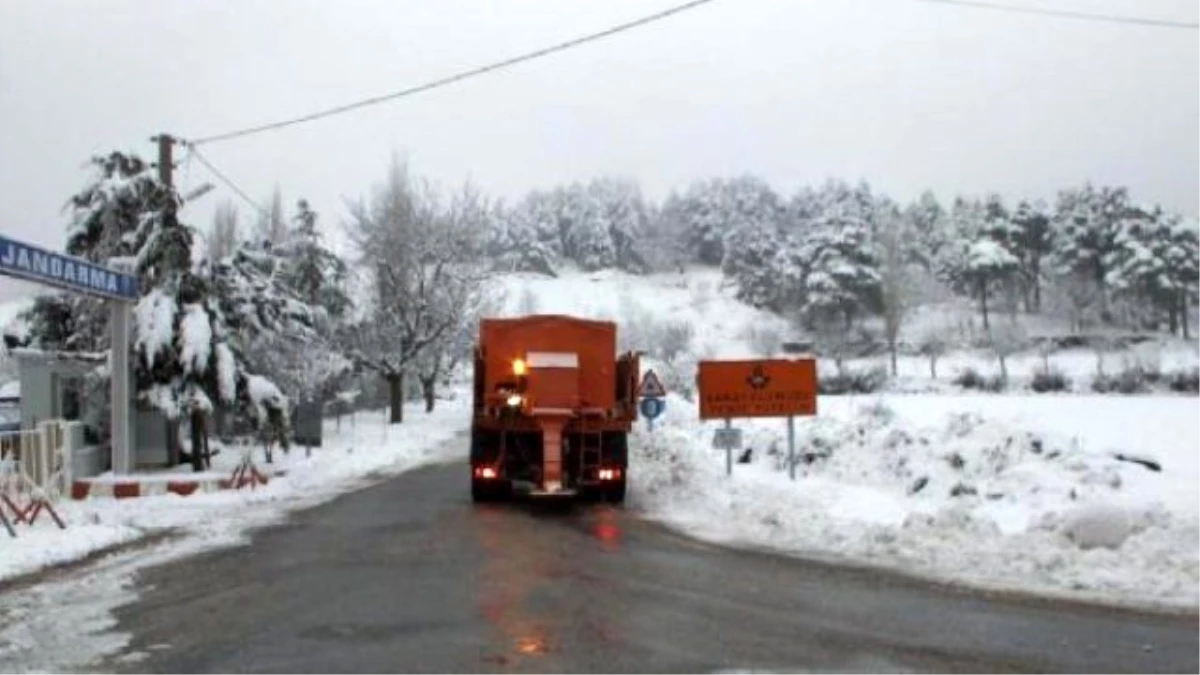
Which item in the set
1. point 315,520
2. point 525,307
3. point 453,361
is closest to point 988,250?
point 525,307

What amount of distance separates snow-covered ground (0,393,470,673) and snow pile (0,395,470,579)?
0.6 inches

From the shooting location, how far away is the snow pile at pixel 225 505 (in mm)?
16750

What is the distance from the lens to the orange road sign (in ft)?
77.9

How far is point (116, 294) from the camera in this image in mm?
26109

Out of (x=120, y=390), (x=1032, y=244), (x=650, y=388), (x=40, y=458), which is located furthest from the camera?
(x=1032, y=244)

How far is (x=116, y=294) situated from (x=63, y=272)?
97.3 inches

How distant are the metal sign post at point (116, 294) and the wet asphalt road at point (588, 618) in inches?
356

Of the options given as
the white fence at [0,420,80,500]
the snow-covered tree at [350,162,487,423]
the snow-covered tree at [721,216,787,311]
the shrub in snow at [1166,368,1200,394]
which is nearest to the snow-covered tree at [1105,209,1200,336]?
the snow-covered tree at [721,216,787,311]

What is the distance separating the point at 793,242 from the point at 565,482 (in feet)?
382

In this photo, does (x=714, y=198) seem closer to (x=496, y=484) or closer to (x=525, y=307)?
(x=525, y=307)

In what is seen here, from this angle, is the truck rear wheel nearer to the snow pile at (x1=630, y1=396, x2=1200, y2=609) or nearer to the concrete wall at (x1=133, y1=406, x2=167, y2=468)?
the snow pile at (x1=630, y1=396, x2=1200, y2=609)

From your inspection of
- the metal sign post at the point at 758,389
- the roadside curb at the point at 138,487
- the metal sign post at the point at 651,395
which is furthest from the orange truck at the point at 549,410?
the metal sign post at the point at 651,395

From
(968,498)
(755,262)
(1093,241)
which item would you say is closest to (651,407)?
(968,498)

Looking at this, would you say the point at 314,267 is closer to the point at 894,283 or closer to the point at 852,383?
the point at 852,383
